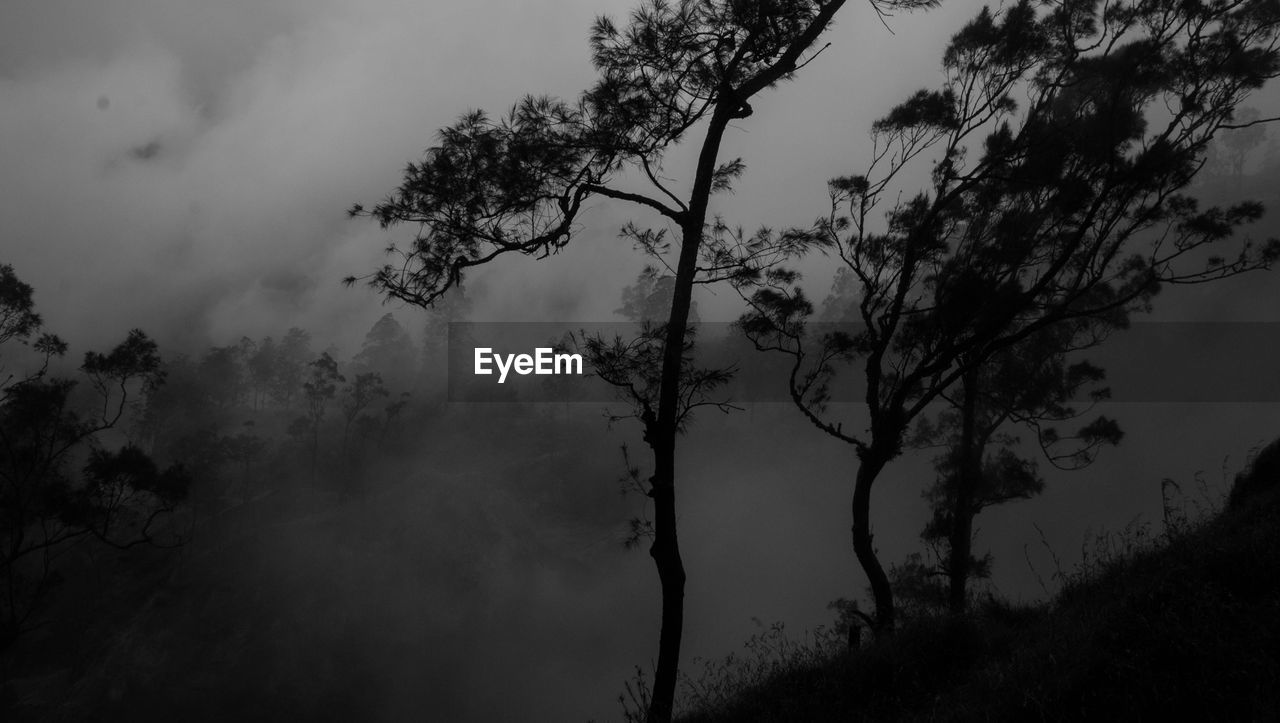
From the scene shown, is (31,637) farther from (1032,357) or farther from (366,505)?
(1032,357)

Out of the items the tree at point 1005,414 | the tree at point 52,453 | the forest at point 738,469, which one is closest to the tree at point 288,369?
the forest at point 738,469

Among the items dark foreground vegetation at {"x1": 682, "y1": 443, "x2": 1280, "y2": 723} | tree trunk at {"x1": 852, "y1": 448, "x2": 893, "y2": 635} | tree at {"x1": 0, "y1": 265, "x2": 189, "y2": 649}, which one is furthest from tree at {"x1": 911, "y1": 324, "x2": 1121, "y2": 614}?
tree at {"x1": 0, "y1": 265, "x2": 189, "y2": 649}

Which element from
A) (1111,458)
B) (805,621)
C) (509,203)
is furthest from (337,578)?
(1111,458)

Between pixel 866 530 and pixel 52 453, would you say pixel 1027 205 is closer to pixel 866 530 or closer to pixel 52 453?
pixel 866 530

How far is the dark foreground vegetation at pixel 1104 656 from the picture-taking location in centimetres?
276

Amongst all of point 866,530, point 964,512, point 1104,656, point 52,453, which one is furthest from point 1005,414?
point 52,453

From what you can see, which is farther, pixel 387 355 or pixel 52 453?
pixel 387 355

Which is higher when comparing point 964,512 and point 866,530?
point 866,530

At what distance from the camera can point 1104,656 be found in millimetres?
3027

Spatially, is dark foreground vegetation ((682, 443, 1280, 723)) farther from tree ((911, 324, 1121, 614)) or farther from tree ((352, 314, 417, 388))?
tree ((352, 314, 417, 388))

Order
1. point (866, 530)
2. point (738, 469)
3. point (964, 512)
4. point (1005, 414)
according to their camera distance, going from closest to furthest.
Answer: point (866, 530), point (964, 512), point (1005, 414), point (738, 469)

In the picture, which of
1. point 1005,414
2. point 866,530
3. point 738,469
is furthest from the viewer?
point 738,469

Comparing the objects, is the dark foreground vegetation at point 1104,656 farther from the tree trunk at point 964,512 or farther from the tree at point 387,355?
the tree at point 387,355

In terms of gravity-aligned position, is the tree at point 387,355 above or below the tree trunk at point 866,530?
above
